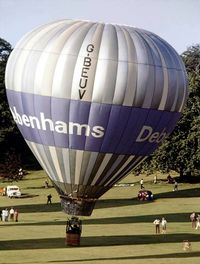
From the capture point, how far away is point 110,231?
48531 millimetres

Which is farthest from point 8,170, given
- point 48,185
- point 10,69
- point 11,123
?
point 10,69

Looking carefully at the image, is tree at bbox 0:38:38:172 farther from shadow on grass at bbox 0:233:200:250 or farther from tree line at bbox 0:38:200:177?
shadow on grass at bbox 0:233:200:250

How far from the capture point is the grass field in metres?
40.0

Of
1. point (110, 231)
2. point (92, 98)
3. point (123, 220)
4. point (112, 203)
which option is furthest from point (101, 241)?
point (112, 203)

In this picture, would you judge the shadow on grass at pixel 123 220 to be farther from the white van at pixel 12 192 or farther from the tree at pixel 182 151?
the tree at pixel 182 151

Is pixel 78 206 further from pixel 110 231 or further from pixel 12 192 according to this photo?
pixel 12 192

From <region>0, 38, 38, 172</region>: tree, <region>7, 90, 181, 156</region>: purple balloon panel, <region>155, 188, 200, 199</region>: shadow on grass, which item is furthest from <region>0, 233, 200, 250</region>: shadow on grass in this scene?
<region>0, 38, 38, 172</region>: tree

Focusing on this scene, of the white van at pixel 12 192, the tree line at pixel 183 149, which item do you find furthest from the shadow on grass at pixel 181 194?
the white van at pixel 12 192

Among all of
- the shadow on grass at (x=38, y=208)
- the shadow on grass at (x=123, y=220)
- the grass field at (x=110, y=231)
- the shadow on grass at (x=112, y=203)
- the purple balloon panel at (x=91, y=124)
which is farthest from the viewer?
the shadow on grass at (x=112, y=203)

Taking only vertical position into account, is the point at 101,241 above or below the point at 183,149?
below

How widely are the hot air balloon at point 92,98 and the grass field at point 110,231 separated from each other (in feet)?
12.4

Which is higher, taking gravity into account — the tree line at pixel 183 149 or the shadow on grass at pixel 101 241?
the tree line at pixel 183 149

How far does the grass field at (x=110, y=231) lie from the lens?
4000 centimetres

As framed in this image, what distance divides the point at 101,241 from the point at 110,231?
3922 mm
